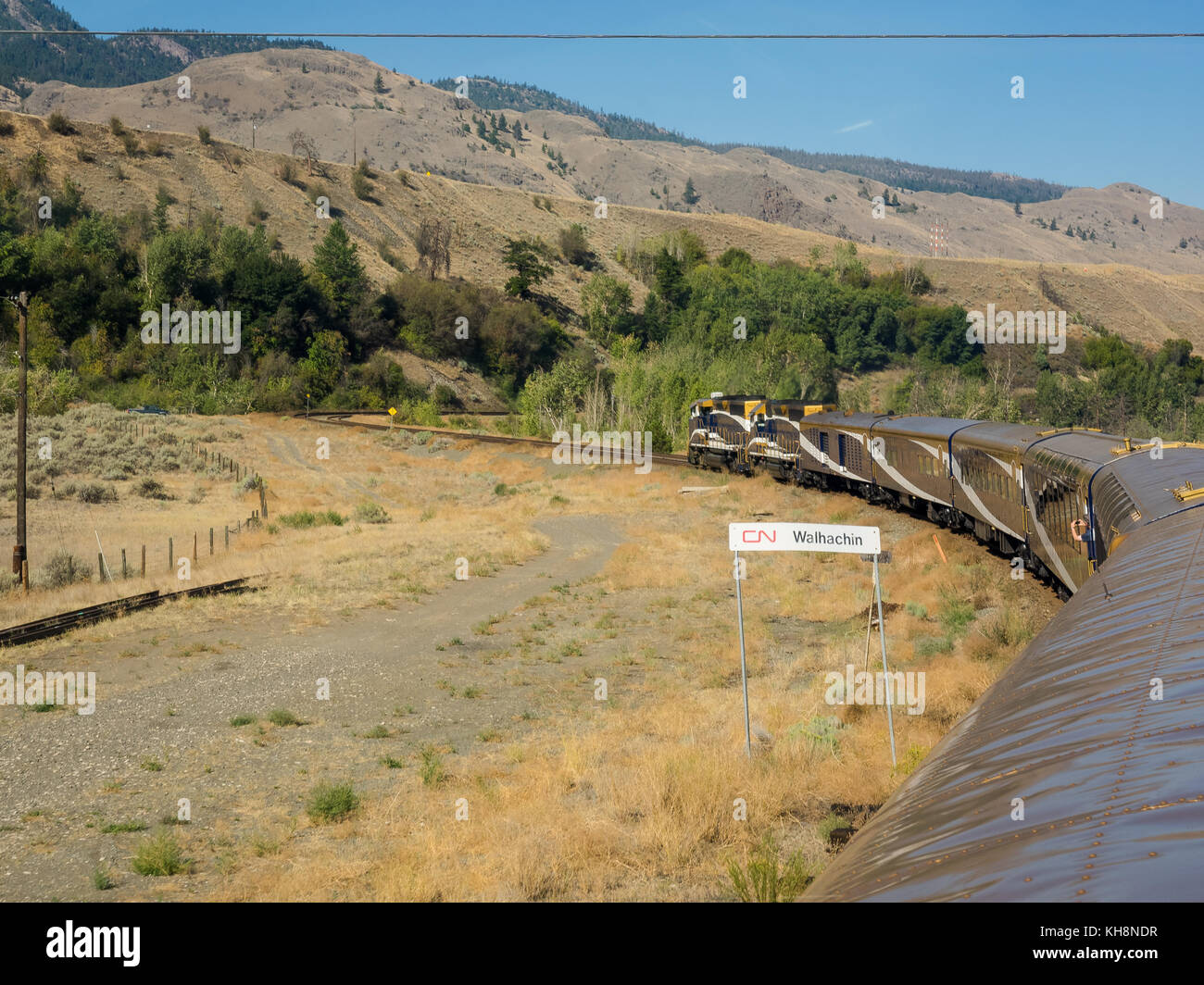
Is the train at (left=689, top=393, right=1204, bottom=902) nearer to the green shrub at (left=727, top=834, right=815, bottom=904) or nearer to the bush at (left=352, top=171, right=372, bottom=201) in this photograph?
the green shrub at (left=727, top=834, right=815, bottom=904)

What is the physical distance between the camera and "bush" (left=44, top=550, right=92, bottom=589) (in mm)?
29270

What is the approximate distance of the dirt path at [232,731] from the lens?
1134cm

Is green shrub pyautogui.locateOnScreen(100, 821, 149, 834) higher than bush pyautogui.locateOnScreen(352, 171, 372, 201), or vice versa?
bush pyautogui.locateOnScreen(352, 171, 372, 201)

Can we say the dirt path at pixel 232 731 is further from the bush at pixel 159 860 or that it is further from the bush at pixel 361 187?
the bush at pixel 361 187

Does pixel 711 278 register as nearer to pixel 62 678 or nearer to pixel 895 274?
pixel 895 274

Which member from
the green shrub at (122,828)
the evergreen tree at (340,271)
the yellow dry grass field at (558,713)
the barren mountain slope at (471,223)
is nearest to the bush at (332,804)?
the yellow dry grass field at (558,713)

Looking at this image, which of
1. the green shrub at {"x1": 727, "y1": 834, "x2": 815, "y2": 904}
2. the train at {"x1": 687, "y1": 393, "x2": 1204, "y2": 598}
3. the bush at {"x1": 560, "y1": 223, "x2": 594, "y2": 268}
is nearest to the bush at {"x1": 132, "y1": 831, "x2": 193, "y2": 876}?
the green shrub at {"x1": 727, "y1": 834, "x2": 815, "y2": 904}

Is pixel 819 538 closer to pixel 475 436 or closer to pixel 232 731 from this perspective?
pixel 232 731

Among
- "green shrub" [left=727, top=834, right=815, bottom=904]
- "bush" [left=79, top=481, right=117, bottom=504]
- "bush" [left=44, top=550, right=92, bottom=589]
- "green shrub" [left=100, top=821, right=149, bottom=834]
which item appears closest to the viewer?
"green shrub" [left=727, top=834, right=815, bottom=904]

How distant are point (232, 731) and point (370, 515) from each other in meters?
26.3

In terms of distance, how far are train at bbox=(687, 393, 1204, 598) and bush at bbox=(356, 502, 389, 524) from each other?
17053 millimetres
